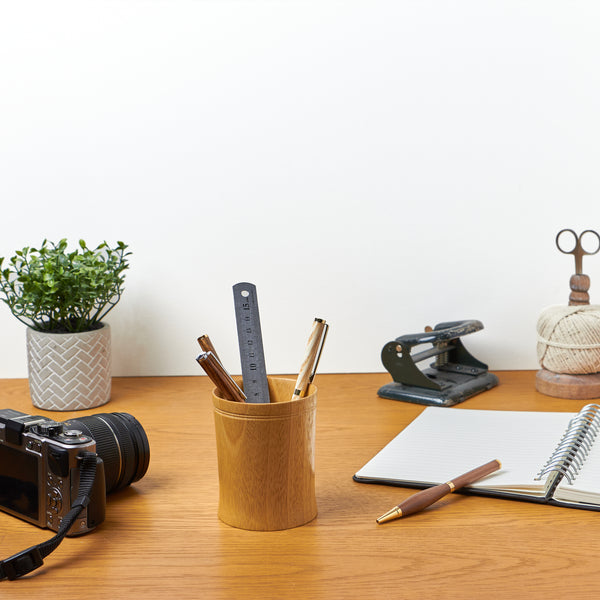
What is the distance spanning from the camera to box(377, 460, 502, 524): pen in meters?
0.66

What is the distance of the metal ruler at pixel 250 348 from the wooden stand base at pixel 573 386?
52cm

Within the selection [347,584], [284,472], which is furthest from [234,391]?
[347,584]

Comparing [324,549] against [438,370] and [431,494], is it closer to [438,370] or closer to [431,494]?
[431,494]

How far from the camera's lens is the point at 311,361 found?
2.15 feet

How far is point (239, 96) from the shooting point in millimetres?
1151

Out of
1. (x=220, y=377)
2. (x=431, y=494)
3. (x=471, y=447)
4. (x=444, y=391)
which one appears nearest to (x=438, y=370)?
(x=444, y=391)

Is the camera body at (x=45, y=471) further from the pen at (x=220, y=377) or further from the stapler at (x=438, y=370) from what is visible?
the stapler at (x=438, y=370)

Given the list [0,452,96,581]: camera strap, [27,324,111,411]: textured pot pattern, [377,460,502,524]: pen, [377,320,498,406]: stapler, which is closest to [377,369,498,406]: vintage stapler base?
[377,320,498,406]: stapler

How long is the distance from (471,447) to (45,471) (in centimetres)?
43

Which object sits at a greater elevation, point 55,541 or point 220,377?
point 220,377

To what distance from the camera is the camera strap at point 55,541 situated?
567mm

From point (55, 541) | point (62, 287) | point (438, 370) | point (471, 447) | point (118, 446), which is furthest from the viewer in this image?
point (438, 370)

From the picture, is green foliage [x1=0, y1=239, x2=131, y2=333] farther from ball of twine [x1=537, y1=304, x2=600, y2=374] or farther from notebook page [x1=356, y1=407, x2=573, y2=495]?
ball of twine [x1=537, y1=304, x2=600, y2=374]

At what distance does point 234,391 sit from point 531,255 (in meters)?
0.70
